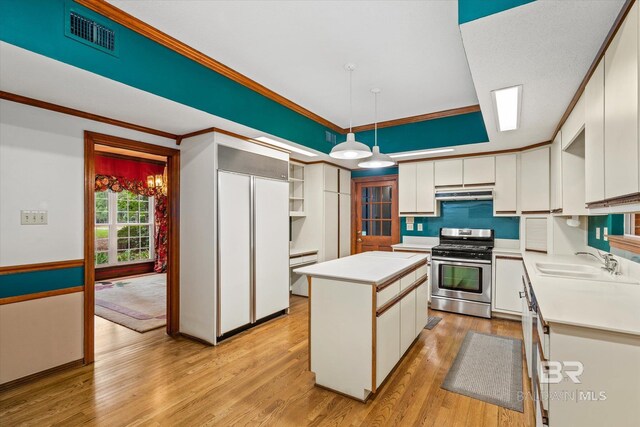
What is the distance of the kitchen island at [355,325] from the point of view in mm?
2289

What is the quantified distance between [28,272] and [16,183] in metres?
0.75

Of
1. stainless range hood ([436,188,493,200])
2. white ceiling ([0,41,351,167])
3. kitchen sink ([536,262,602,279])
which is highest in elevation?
white ceiling ([0,41,351,167])

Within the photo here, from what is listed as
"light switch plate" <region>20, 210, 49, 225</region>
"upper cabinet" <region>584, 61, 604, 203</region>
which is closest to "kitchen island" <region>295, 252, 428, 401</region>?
"upper cabinet" <region>584, 61, 604, 203</region>

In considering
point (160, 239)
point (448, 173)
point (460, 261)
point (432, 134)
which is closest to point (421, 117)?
point (432, 134)

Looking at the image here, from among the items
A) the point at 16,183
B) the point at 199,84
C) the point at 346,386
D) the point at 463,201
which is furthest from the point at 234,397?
the point at 463,201

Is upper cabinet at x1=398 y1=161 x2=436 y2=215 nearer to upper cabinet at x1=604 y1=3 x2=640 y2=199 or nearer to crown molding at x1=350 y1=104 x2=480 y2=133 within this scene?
crown molding at x1=350 y1=104 x2=480 y2=133

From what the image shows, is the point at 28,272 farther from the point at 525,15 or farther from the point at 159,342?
the point at 525,15

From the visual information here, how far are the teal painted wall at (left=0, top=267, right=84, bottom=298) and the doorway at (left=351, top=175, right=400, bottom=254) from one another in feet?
14.5

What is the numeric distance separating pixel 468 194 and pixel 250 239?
3.25 metres

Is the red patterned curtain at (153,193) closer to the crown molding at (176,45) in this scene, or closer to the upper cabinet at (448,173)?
the crown molding at (176,45)

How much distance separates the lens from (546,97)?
96.7 inches

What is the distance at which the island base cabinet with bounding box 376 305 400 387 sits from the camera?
2330mm

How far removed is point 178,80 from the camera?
2553 millimetres

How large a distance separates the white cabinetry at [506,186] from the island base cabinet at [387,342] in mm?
2705
